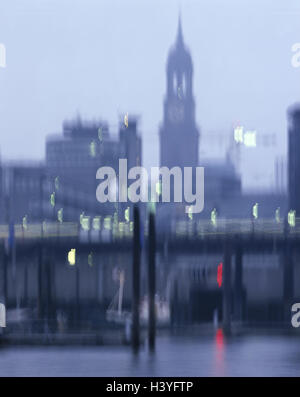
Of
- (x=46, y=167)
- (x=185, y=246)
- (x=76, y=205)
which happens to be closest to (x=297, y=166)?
(x=76, y=205)

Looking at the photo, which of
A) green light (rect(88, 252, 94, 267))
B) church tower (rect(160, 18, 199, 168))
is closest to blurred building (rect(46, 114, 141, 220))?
church tower (rect(160, 18, 199, 168))

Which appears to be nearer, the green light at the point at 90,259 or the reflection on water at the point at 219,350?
the reflection on water at the point at 219,350

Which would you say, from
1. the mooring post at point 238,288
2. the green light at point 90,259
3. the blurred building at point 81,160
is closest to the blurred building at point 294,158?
the blurred building at point 81,160

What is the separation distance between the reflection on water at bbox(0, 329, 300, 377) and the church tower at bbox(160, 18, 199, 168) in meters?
122

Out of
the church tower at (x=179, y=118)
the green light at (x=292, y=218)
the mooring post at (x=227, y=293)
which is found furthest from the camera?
the church tower at (x=179, y=118)

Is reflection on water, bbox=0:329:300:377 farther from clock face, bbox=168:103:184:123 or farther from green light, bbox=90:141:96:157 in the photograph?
clock face, bbox=168:103:184:123

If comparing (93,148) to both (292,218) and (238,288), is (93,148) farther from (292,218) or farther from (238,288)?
(238,288)

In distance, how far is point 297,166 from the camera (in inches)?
5305

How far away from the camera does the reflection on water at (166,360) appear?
107 ft

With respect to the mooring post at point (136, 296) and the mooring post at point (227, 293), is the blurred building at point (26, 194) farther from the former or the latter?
the mooring post at point (136, 296)

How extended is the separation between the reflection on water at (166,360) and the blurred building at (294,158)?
83522mm
